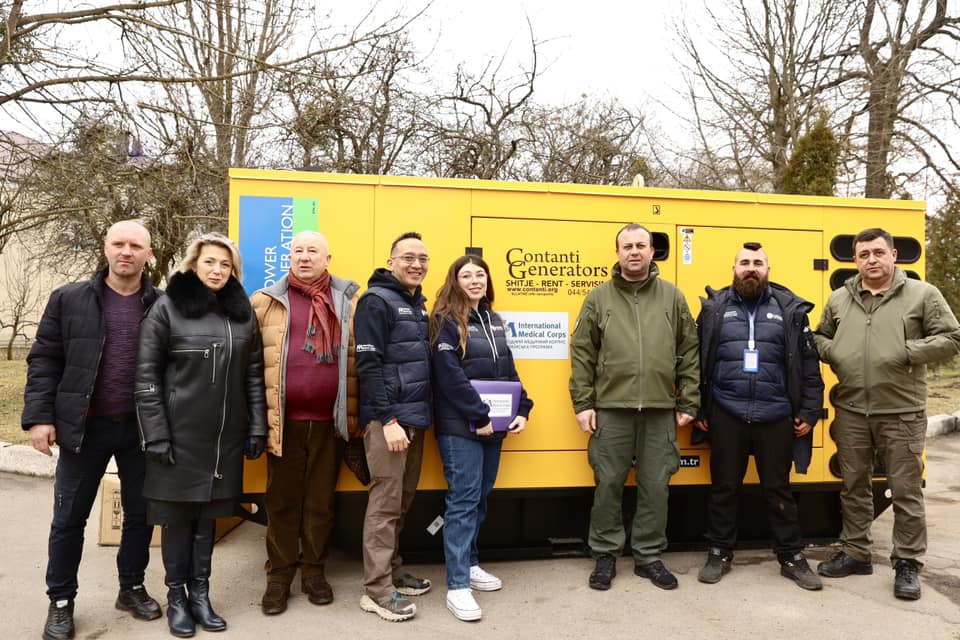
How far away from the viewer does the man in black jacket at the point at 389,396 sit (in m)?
3.22

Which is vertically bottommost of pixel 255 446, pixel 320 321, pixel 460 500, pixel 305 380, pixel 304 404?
pixel 460 500

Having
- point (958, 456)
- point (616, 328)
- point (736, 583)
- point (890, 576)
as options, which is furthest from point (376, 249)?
point (958, 456)

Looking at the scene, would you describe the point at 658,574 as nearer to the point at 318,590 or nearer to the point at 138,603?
the point at 318,590

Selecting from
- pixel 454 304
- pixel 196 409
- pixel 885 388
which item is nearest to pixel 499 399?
pixel 454 304

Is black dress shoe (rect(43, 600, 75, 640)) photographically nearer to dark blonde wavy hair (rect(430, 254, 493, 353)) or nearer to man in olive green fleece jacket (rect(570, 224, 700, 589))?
dark blonde wavy hair (rect(430, 254, 493, 353))

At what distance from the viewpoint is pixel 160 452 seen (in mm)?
2875

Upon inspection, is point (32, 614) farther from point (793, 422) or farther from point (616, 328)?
point (793, 422)

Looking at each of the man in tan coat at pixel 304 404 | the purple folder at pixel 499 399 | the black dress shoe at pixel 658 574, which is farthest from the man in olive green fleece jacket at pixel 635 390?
the man in tan coat at pixel 304 404

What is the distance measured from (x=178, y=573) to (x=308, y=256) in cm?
164

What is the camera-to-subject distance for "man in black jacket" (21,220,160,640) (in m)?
2.93

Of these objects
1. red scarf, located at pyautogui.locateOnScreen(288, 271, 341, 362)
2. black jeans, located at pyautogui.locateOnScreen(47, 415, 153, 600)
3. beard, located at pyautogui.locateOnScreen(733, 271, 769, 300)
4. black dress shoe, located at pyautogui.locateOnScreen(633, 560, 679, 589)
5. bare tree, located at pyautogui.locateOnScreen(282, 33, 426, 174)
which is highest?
bare tree, located at pyautogui.locateOnScreen(282, 33, 426, 174)

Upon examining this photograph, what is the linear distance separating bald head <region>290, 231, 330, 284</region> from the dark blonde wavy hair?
66cm

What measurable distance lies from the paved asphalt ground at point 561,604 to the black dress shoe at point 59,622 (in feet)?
0.23

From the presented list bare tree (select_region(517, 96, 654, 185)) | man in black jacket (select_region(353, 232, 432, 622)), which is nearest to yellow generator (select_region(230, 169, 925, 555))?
man in black jacket (select_region(353, 232, 432, 622))
